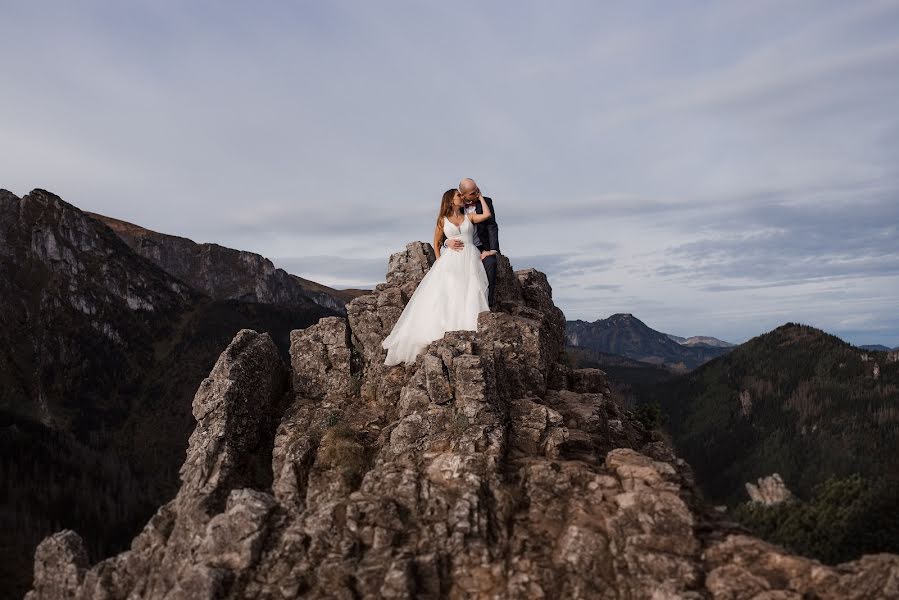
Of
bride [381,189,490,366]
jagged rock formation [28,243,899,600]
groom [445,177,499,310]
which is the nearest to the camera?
jagged rock formation [28,243,899,600]

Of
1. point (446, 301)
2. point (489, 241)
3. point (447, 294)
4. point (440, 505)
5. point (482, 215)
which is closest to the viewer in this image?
point (440, 505)

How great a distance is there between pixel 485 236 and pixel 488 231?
0.84 ft

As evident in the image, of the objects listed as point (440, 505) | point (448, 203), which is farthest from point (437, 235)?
point (440, 505)

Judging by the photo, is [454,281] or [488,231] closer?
[454,281]

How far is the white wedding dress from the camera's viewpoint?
23.7m

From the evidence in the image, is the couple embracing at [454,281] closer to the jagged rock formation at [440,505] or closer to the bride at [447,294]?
the bride at [447,294]

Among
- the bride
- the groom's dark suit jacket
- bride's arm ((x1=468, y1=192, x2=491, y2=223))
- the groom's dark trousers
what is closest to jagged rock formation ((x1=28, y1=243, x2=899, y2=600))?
the bride

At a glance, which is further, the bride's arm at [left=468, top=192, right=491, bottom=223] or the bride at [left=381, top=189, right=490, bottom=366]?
the bride's arm at [left=468, top=192, right=491, bottom=223]

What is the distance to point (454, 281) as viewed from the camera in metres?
24.7

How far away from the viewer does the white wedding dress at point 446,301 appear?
23.7 meters

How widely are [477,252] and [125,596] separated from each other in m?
15.5

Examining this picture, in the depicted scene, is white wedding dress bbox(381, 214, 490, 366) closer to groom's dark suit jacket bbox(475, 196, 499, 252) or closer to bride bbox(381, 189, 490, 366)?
bride bbox(381, 189, 490, 366)

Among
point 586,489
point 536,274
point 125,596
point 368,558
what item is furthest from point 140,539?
point 536,274

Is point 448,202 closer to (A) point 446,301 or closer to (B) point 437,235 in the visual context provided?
(B) point 437,235
